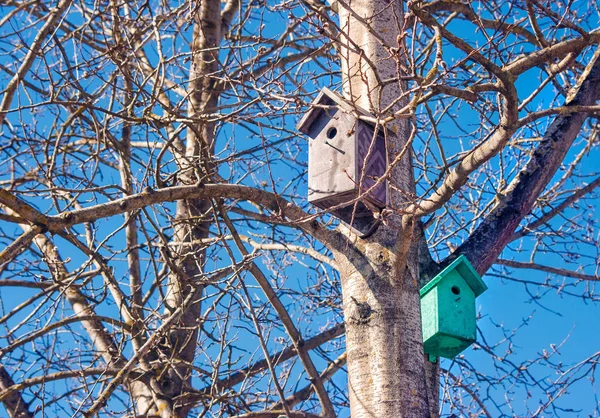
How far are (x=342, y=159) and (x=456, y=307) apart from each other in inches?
33.5

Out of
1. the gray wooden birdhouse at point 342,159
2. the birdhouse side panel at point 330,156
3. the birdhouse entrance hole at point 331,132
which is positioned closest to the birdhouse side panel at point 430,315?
the gray wooden birdhouse at point 342,159

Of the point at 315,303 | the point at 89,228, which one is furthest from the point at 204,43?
the point at 315,303

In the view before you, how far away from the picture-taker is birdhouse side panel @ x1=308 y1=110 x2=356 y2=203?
3.45 metres

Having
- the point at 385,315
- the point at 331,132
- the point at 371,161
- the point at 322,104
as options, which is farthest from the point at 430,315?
the point at 322,104

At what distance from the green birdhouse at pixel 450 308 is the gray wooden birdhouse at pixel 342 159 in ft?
1.41

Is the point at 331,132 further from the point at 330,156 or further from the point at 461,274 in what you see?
the point at 461,274

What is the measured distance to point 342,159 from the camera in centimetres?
351

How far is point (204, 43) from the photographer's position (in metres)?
5.67

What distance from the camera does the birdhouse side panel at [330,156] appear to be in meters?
3.45

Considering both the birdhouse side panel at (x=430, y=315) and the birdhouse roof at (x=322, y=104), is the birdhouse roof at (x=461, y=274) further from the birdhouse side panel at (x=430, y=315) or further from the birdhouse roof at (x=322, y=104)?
the birdhouse roof at (x=322, y=104)

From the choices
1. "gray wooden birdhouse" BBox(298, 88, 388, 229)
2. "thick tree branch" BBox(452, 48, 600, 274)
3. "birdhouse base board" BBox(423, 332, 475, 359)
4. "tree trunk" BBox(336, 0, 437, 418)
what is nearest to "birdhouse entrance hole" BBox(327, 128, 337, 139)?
"gray wooden birdhouse" BBox(298, 88, 388, 229)

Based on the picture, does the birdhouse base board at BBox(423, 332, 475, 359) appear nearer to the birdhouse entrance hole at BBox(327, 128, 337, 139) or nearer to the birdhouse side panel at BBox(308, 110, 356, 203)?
the birdhouse side panel at BBox(308, 110, 356, 203)

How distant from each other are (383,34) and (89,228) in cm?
274

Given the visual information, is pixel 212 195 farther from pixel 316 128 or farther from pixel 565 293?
pixel 565 293
